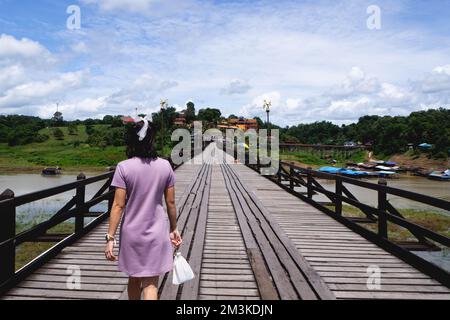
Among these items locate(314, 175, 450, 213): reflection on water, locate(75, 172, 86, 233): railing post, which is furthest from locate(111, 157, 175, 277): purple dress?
locate(314, 175, 450, 213): reflection on water

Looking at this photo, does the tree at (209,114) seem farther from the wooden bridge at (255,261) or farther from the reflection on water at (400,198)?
the wooden bridge at (255,261)

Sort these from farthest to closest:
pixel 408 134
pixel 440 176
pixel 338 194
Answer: pixel 408 134, pixel 440 176, pixel 338 194

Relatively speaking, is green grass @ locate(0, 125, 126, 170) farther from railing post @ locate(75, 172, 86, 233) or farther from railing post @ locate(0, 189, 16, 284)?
railing post @ locate(0, 189, 16, 284)

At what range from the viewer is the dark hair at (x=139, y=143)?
2.95m

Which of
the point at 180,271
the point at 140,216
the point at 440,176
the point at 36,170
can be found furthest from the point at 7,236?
the point at 440,176

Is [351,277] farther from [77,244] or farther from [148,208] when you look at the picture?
[77,244]

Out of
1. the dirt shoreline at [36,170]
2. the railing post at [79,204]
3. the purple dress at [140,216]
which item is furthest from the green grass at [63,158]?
the purple dress at [140,216]

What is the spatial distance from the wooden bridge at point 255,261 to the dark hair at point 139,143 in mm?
1739

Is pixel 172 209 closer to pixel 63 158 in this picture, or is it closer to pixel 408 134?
pixel 63 158

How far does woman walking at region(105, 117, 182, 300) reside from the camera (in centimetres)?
291

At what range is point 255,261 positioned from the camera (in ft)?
17.2

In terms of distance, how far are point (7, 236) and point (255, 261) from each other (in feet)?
9.76
